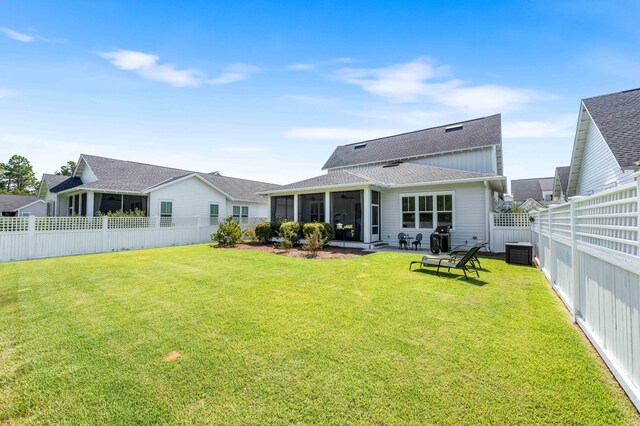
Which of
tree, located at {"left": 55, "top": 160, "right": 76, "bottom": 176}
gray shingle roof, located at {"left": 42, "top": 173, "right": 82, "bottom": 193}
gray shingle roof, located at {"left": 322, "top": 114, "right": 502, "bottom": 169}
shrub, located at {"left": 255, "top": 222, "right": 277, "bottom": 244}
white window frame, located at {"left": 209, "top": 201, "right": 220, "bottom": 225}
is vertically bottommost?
shrub, located at {"left": 255, "top": 222, "right": 277, "bottom": 244}

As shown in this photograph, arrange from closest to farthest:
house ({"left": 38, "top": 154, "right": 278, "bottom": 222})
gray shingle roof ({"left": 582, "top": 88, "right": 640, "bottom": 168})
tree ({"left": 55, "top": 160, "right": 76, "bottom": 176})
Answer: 1. gray shingle roof ({"left": 582, "top": 88, "right": 640, "bottom": 168})
2. house ({"left": 38, "top": 154, "right": 278, "bottom": 222})
3. tree ({"left": 55, "top": 160, "right": 76, "bottom": 176})

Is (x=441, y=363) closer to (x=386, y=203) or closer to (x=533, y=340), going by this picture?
(x=533, y=340)

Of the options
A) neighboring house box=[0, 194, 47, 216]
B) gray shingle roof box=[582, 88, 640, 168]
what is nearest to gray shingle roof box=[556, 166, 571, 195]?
gray shingle roof box=[582, 88, 640, 168]

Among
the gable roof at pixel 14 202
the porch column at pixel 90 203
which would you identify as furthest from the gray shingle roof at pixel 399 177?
the gable roof at pixel 14 202

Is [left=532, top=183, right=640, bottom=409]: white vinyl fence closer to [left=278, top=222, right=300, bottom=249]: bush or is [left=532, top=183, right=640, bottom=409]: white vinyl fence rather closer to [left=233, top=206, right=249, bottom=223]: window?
[left=278, top=222, right=300, bottom=249]: bush

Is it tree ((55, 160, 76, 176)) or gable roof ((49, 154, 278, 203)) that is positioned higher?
tree ((55, 160, 76, 176))

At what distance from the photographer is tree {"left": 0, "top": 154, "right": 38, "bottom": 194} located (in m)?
50.3

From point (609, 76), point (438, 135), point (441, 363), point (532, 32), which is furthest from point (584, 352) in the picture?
point (438, 135)

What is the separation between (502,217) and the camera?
39.2ft

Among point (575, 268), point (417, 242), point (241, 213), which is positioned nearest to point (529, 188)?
point (417, 242)

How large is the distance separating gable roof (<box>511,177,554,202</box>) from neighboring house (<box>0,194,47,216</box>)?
224 ft

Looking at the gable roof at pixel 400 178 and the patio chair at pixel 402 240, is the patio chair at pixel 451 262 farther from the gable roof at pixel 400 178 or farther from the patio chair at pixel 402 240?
the gable roof at pixel 400 178

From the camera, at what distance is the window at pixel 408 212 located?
45.2 feet

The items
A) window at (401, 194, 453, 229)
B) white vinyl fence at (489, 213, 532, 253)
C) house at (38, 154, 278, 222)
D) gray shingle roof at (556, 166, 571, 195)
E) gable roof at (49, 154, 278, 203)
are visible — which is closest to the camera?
white vinyl fence at (489, 213, 532, 253)
